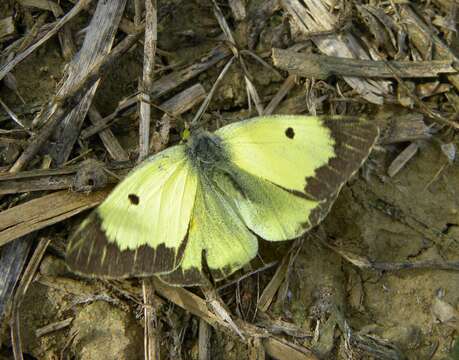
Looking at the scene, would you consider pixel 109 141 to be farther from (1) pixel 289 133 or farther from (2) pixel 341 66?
(2) pixel 341 66

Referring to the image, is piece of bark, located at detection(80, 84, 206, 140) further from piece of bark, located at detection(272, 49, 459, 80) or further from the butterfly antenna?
piece of bark, located at detection(272, 49, 459, 80)

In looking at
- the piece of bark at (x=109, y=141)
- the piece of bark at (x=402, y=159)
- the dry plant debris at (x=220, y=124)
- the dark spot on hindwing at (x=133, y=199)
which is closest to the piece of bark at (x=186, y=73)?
the dry plant debris at (x=220, y=124)

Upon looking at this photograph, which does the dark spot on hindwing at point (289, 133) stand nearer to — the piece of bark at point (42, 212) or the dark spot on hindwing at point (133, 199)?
the dark spot on hindwing at point (133, 199)

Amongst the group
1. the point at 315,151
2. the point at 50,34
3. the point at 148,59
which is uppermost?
the point at 50,34

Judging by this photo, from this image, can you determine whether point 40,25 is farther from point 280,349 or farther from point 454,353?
point 454,353

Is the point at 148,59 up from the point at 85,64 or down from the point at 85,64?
down

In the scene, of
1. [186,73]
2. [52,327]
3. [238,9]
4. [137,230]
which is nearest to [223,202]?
[137,230]

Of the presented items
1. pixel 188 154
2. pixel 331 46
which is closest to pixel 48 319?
pixel 188 154
